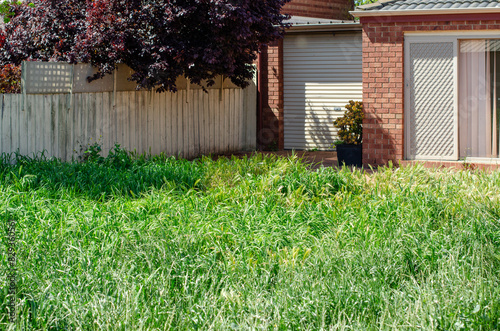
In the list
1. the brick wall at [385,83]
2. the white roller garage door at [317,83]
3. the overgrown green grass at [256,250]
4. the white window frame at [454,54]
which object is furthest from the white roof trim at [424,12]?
the white roller garage door at [317,83]

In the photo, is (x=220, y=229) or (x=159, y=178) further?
(x=159, y=178)

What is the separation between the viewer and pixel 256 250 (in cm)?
555

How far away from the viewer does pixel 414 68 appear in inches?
428

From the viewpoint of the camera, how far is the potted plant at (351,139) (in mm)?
12005

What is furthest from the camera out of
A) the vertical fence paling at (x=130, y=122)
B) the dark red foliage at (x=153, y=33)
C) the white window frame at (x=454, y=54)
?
the dark red foliage at (x=153, y=33)

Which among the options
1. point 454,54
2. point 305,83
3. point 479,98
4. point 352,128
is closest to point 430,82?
point 454,54

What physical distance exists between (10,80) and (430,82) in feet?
23.1

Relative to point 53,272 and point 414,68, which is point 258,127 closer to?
point 414,68

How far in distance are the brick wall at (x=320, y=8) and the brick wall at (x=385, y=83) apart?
27.5 feet

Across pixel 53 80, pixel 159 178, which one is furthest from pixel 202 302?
pixel 53 80

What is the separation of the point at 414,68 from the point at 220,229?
606 cm

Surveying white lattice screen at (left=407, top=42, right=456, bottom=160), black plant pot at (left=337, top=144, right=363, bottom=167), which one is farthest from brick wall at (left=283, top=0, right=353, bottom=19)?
white lattice screen at (left=407, top=42, right=456, bottom=160)

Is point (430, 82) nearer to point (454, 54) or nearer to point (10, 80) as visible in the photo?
point (454, 54)

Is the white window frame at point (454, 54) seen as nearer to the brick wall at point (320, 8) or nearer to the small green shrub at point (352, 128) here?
the small green shrub at point (352, 128)
